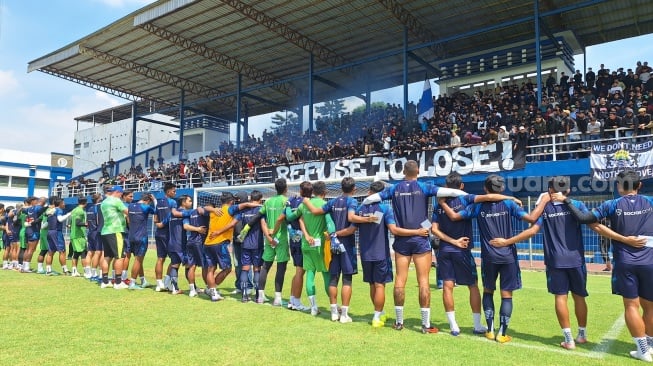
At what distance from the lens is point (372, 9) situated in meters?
23.9

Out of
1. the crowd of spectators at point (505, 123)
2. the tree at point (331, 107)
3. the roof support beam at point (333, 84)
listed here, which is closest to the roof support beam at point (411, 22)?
the crowd of spectators at point (505, 123)

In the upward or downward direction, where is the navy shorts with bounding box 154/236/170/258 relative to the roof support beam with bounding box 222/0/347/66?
downward

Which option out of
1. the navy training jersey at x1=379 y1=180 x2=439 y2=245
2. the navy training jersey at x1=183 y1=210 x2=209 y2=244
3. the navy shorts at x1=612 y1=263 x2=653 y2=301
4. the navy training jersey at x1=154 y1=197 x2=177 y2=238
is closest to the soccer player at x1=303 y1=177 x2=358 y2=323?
the navy training jersey at x1=379 y1=180 x2=439 y2=245

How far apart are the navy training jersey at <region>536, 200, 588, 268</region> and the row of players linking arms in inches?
0.4

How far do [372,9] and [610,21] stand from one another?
496 inches

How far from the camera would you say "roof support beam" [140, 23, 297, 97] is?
27142 mm

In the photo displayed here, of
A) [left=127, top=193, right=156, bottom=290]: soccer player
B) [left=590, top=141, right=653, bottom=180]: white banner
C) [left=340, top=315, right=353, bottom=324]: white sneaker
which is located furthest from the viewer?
→ [left=590, top=141, right=653, bottom=180]: white banner

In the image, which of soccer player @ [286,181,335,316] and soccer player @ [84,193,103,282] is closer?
soccer player @ [286,181,335,316]

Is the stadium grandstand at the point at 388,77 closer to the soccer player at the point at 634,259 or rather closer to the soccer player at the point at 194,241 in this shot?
the soccer player at the point at 634,259

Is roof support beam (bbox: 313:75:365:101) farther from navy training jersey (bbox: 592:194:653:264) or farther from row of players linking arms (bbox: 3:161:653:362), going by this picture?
navy training jersey (bbox: 592:194:653:264)

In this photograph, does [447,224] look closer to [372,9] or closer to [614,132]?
[614,132]

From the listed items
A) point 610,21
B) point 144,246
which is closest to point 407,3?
point 610,21

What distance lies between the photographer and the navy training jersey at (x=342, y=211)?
21.2 ft

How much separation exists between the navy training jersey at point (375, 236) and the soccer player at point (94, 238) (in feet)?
23.4
